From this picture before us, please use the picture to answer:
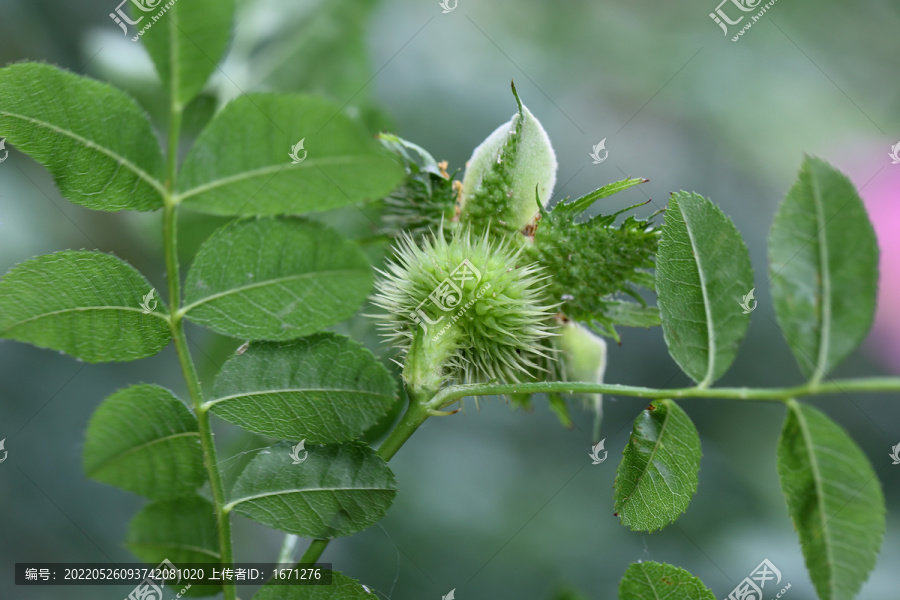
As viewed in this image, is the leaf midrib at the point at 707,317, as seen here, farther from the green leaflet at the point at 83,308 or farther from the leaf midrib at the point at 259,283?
the green leaflet at the point at 83,308

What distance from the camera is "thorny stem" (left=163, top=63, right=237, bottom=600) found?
47.3 inches

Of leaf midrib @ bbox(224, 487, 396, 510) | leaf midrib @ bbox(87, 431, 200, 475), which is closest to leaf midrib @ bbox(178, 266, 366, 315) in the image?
leaf midrib @ bbox(87, 431, 200, 475)

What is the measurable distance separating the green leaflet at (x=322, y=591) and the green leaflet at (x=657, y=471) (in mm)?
477

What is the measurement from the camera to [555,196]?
1.92 meters

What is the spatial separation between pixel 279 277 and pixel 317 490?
0.39 meters

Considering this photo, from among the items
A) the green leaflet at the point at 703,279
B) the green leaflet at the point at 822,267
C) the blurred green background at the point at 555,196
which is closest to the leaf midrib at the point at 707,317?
the green leaflet at the point at 703,279

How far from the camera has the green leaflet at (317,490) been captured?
1208mm

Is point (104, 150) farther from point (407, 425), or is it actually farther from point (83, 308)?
point (407, 425)

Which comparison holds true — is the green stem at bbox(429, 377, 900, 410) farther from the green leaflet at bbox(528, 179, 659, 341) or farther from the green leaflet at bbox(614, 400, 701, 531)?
the green leaflet at bbox(528, 179, 659, 341)

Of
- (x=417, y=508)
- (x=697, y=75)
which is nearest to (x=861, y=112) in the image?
(x=697, y=75)

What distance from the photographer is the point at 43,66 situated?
42.7 inches

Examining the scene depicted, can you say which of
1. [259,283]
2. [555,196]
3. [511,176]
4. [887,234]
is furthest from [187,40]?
[887,234]

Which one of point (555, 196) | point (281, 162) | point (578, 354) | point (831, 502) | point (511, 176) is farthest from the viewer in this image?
point (555, 196)

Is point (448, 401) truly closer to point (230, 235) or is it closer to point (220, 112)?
point (230, 235)
